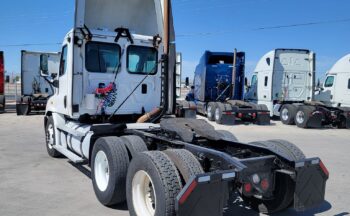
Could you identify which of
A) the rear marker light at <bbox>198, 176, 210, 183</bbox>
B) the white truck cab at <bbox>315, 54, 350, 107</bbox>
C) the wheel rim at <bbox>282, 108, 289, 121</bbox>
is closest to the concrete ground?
the rear marker light at <bbox>198, 176, 210, 183</bbox>

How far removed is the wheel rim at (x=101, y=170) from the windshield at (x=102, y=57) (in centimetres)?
217

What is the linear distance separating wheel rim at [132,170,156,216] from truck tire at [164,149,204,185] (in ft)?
1.44

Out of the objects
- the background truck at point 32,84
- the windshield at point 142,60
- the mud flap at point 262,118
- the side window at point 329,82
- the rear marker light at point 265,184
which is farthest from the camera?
the background truck at point 32,84

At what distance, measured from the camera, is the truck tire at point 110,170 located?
4711mm

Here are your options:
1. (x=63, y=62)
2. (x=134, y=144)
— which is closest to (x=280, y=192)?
(x=134, y=144)

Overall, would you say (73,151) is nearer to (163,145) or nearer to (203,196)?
(163,145)

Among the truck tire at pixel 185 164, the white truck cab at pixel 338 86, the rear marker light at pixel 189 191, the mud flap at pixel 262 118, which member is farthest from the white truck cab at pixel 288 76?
the rear marker light at pixel 189 191

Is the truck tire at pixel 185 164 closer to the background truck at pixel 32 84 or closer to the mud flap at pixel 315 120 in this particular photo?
the mud flap at pixel 315 120

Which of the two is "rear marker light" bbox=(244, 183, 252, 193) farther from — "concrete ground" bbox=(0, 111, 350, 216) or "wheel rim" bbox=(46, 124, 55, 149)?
"wheel rim" bbox=(46, 124, 55, 149)

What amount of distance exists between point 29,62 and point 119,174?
61.0ft

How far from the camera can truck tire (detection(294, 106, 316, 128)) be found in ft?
52.9

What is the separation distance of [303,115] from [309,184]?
→ 13.3 metres

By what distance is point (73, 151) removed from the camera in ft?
22.8

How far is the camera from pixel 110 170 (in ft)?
15.7
